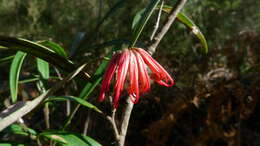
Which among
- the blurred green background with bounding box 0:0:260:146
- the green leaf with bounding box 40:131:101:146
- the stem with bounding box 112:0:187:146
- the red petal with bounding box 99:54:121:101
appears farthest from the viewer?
the blurred green background with bounding box 0:0:260:146

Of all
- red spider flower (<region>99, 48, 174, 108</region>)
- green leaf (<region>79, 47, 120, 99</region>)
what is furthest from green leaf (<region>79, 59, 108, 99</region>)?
red spider flower (<region>99, 48, 174, 108</region>)

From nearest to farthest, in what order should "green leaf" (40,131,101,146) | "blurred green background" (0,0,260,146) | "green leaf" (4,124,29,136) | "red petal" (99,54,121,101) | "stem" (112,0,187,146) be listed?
"red petal" (99,54,121,101) → "stem" (112,0,187,146) → "green leaf" (40,131,101,146) → "green leaf" (4,124,29,136) → "blurred green background" (0,0,260,146)

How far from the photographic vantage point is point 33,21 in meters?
3.88

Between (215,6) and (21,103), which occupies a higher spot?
(21,103)

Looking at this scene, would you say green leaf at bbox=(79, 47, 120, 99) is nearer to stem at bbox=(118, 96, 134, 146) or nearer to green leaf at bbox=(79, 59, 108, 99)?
green leaf at bbox=(79, 59, 108, 99)

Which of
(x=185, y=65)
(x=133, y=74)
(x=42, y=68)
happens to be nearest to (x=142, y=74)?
(x=133, y=74)

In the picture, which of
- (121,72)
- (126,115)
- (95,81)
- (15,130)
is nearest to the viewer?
(121,72)

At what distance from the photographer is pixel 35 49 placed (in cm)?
62

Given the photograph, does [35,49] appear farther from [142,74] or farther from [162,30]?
[162,30]

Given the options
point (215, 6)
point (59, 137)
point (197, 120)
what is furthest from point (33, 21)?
point (59, 137)

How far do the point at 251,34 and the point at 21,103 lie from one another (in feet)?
6.67

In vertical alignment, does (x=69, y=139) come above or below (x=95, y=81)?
below

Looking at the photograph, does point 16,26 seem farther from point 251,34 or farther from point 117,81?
point 117,81

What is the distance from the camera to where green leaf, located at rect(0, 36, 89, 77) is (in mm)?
601
